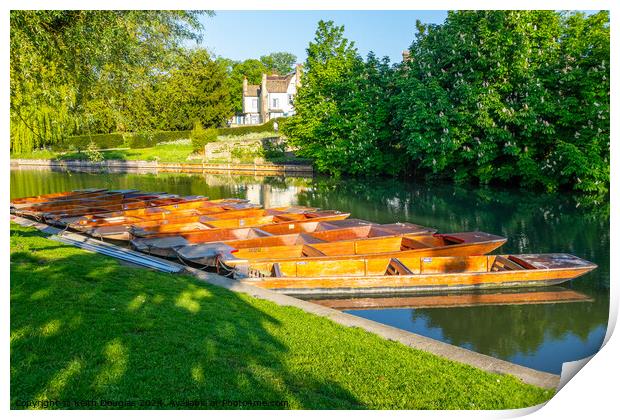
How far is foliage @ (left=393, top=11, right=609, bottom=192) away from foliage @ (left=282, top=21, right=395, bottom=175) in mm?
3983

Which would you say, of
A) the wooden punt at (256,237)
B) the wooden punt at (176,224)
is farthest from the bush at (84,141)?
the wooden punt at (256,237)

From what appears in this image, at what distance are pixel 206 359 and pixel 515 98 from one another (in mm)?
21944

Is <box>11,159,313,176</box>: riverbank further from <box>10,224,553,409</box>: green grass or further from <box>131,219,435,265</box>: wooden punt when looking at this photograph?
<box>10,224,553,409</box>: green grass

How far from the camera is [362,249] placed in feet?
37.3

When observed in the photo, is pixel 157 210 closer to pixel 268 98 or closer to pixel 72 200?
pixel 72 200

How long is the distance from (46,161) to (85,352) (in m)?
37.9

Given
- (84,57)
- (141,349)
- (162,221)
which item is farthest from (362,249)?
(141,349)

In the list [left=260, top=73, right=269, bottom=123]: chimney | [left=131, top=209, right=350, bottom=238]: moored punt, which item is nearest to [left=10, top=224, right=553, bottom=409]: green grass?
[left=131, top=209, right=350, bottom=238]: moored punt

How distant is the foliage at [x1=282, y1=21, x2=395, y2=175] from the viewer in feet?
107

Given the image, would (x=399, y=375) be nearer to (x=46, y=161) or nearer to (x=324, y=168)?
(x=324, y=168)

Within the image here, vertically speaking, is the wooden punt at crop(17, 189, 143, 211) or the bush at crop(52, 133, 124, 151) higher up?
the bush at crop(52, 133, 124, 151)

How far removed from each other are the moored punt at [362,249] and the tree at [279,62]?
67829 millimetres

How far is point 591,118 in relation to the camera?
20391 mm
